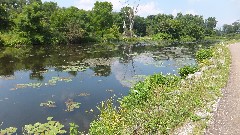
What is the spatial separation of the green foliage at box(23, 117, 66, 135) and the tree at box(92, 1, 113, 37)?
74361 millimetres

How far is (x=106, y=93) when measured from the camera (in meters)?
21.5

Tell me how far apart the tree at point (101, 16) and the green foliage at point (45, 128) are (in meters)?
74.4

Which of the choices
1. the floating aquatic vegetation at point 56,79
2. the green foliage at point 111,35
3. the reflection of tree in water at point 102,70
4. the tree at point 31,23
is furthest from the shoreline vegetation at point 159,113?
the green foliage at point 111,35

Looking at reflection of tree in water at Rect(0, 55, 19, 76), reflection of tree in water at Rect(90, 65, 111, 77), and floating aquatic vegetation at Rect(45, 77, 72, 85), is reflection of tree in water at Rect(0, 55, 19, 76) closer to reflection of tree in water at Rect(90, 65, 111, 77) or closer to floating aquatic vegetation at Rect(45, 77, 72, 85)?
floating aquatic vegetation at Rect(45, 77, 72, 85)

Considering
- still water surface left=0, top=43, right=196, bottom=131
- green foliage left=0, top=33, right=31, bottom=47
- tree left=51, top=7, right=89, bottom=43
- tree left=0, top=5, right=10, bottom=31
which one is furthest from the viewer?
tree left=51, top=7, right=89, bottom=43

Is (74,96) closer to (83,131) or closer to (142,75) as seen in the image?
(83,131)

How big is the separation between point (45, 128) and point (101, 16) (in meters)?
81.5

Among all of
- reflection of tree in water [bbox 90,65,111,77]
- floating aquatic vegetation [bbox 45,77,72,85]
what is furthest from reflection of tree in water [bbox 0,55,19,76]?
reflection of tree in water [bbox 90,65,111,77]

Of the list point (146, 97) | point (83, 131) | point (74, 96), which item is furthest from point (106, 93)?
point (83, 131)

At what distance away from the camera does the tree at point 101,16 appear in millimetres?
91312

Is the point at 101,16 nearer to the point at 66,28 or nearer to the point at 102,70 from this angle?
the point at 66,28

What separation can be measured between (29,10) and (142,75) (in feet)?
134

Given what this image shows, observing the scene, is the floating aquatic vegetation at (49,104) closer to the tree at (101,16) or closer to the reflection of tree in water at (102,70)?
the reflection of tree in water at (102,70)

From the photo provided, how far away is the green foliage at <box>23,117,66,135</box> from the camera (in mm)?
13930
